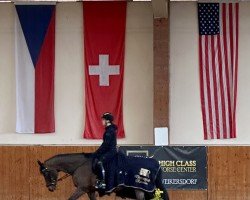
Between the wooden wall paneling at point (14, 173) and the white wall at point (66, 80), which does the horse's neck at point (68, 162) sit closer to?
the wooden wall paneling at point (14, 173)

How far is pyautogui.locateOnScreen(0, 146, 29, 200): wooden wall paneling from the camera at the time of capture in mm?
19375

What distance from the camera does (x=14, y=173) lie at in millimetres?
19422

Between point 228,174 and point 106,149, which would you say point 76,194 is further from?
point 228,174

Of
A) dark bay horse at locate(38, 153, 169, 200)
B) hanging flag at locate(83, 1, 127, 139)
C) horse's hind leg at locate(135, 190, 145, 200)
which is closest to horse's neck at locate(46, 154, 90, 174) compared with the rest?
dark bay horse at locate(38, 153, 169, 200)

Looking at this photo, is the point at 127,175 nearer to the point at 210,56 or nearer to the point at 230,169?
the point at 230,169

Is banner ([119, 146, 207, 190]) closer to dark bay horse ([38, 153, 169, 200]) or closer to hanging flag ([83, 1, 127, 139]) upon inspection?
hanging flag ([83, 1, 127, 139])

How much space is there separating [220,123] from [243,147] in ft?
8.37

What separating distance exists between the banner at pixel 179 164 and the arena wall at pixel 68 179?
0.62ft

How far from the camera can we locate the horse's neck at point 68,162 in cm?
1434

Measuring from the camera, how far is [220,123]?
2158cm

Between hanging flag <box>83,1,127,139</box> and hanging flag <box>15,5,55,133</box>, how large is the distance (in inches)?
45.1

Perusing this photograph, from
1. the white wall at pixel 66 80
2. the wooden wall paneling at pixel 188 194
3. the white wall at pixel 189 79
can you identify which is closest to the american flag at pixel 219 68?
the white wall at pixel 189 79

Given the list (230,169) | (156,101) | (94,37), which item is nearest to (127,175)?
(230,169)

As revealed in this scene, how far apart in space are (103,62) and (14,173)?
4659mm
